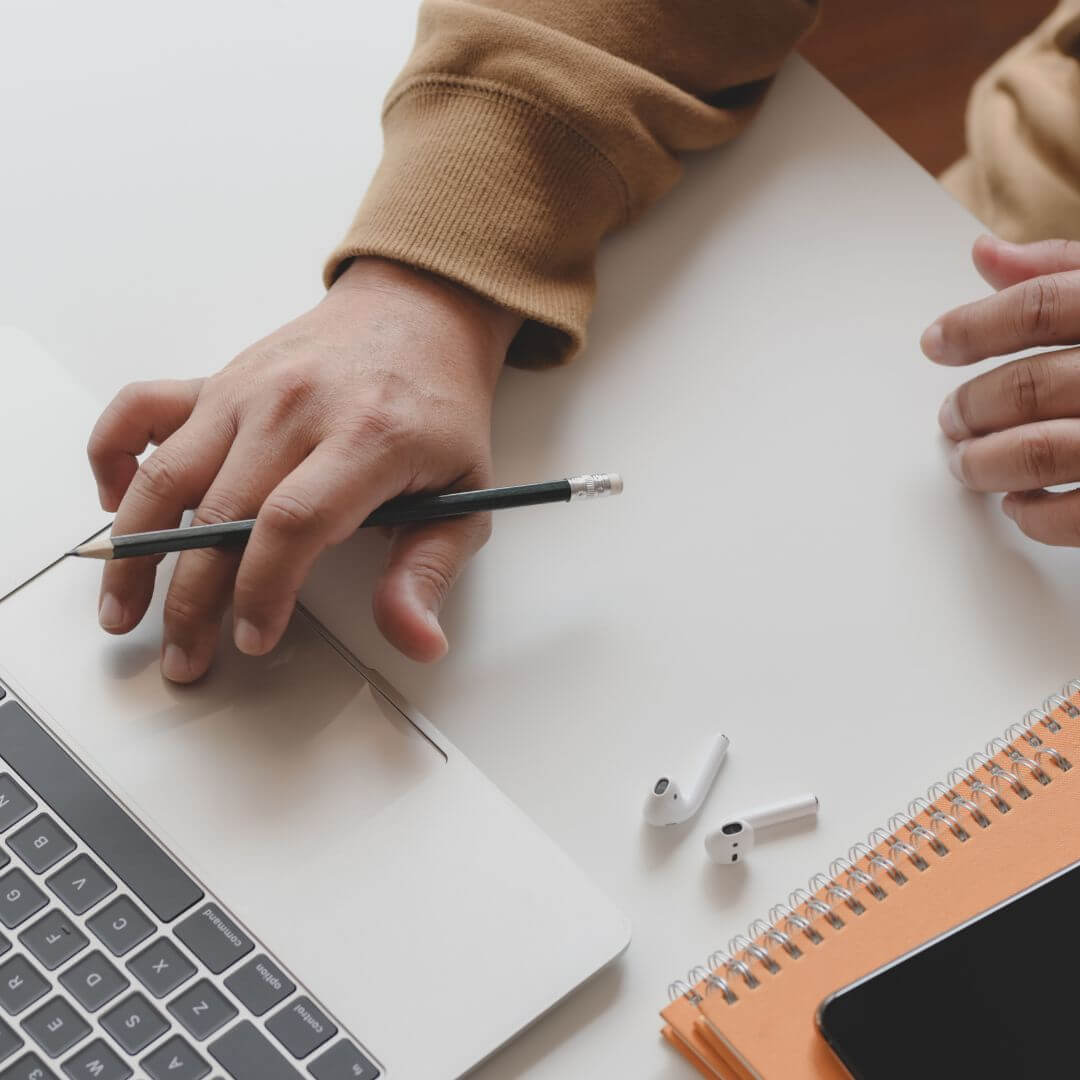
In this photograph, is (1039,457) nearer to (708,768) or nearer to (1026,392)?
(1026,392)

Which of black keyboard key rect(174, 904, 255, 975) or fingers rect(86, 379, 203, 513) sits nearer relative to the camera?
black keyboard key rect(174, 904, 255, 975)

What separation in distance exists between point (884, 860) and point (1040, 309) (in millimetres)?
298

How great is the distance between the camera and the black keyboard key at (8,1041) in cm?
42

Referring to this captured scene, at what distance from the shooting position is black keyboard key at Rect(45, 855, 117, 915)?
45 cm

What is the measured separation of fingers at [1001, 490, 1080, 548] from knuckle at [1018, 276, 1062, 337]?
0.08 m

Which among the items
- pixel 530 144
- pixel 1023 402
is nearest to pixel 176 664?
pixel 530 144

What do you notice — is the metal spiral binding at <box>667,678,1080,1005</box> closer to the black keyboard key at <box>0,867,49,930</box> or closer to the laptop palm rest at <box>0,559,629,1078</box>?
Result: the laptop palm rest at <box>0,559,629,1078</box>

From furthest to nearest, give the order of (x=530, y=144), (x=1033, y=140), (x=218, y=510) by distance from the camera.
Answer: (x=1033, y=140) → (x=530, y=144) → (x=218, y=510)

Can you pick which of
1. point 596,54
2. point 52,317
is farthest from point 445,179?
point 52,317

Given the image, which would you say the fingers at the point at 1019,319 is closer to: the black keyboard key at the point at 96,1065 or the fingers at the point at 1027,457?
the fingers at the point at 1027,457

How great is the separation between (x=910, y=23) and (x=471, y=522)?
126 cm

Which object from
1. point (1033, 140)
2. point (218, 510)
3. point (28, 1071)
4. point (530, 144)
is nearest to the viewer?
point (28, 1071)

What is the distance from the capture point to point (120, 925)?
444 millimetres

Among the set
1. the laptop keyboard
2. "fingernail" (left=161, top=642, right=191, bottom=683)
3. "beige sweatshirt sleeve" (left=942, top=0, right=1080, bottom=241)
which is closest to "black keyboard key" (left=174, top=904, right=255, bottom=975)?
the laptop keyboard
